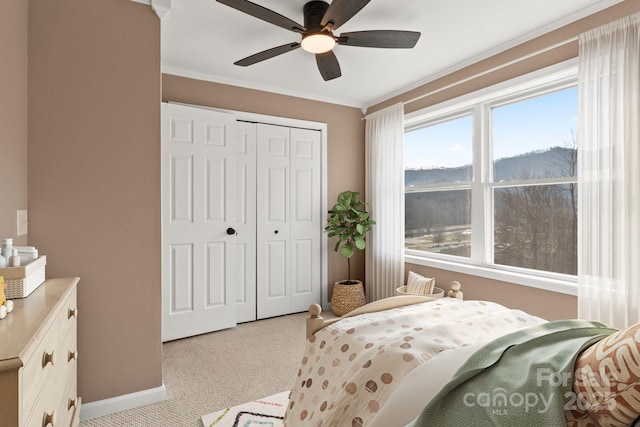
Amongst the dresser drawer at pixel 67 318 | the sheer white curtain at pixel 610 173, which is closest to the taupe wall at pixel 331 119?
the dresser drawer at pixel 67 318

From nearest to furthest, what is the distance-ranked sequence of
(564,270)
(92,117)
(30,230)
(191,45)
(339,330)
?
(339,330) < (30,230) < (92,117) < (564,270) < (191,45)

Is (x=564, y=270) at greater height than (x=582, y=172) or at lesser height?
lesser

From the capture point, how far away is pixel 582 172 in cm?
247

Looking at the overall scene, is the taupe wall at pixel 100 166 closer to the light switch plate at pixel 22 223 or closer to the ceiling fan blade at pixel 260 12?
the light switch plate at pixel 22 223

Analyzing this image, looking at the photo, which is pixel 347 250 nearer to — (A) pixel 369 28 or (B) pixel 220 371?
(B) pixel 220 371

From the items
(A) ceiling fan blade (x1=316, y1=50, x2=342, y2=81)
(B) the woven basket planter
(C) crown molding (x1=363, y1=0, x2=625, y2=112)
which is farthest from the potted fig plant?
(A) ceiling fan blade (x1=316, y1=50, x2=342, y2=81)

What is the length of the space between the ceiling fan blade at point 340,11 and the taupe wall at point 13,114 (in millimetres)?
1588

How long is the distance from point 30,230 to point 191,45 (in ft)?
6.35

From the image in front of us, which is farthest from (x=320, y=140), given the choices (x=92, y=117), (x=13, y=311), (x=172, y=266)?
(x=13, y=311)

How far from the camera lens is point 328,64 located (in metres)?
2.71

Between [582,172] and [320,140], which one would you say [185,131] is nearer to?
[320,140]

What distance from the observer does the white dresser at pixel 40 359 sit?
871 mm

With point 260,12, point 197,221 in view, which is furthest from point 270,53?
point 197,221

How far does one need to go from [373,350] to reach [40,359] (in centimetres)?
113
